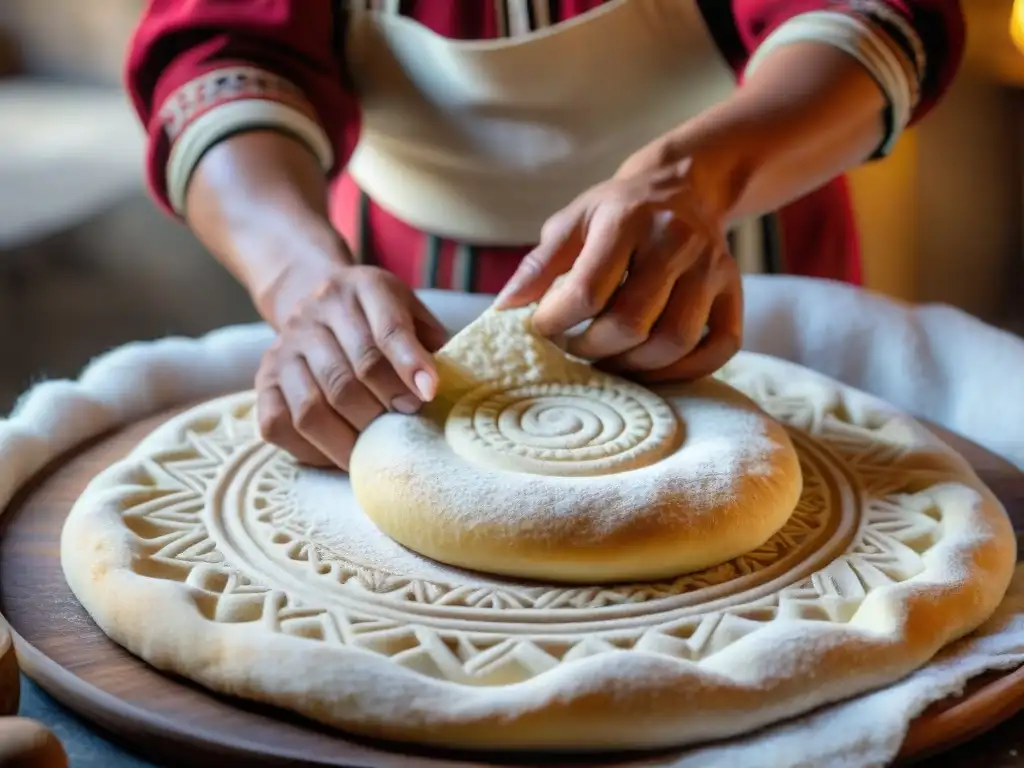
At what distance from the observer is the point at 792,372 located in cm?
103

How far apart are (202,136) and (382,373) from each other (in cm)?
36

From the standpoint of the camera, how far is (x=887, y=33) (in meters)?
0.98

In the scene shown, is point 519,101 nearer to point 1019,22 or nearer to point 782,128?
point 782,128

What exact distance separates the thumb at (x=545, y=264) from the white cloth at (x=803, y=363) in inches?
12.3

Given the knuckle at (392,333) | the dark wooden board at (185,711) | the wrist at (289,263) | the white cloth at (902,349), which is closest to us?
the dark wooden board at (185,711)

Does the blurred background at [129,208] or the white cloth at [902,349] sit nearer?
the white cloth at [902,349]

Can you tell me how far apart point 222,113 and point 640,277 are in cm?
44

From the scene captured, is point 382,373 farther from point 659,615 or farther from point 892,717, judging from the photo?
point 892,717

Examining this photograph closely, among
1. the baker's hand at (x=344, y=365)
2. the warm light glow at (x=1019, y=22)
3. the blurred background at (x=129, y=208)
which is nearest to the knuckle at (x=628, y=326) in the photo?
the baker's hand at (x=344, y=365)

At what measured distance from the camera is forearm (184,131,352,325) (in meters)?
0.91

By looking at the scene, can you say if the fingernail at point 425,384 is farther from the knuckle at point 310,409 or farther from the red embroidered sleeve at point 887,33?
the red embroidered sleeve at point 887,33

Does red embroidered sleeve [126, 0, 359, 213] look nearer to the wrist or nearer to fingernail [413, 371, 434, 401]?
the wrist

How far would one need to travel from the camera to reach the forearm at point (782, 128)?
90 centimetres

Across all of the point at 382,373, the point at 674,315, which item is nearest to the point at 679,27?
the point at 674,315
